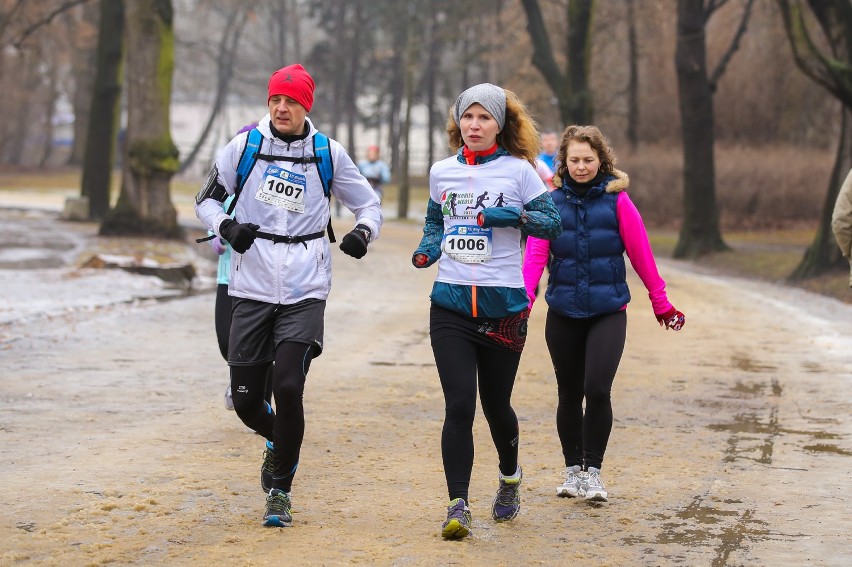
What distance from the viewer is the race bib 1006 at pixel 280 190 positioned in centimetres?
614

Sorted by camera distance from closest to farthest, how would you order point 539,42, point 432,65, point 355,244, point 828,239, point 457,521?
point 457,521
point 355,244
point 828,239
point 539,42
point 432,65

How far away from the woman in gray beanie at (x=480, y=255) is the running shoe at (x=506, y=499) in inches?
2.7

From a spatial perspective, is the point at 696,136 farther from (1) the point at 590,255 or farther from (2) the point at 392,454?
(1) the point at 590,255

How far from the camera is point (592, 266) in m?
6.75

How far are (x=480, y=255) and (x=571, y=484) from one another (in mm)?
1394

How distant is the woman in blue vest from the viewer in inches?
264

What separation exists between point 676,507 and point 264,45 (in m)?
76.2

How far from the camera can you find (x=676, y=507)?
6.61m

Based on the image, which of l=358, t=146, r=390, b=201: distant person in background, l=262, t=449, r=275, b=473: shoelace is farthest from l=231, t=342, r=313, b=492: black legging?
l=358, t=146, r=390, b=201: distant person in background

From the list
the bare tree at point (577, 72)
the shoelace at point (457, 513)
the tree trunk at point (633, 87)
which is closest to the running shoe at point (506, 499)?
the shoelace at point (457, 513)

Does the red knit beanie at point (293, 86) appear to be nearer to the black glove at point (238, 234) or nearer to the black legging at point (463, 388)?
the black glove at point (238, 234)

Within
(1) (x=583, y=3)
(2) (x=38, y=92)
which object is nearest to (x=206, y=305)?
(1) (x=583, y=3)

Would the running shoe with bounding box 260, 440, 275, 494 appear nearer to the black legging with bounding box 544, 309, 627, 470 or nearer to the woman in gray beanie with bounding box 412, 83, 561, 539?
the woman in gray beanie with bounding box 412, 83, 561, 539

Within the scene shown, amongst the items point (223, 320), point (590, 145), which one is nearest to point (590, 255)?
point (590, 145)
